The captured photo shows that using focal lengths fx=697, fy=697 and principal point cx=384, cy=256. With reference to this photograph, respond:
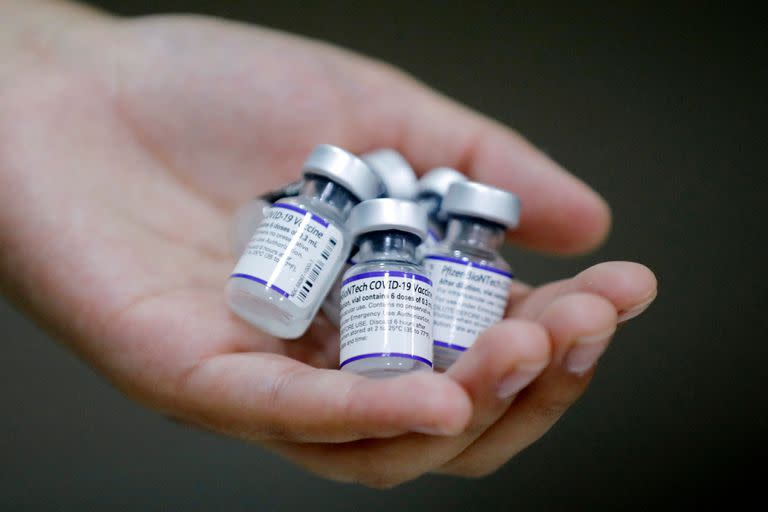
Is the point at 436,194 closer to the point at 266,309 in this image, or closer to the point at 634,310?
the point at 266,309

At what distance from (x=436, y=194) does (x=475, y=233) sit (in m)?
0.20

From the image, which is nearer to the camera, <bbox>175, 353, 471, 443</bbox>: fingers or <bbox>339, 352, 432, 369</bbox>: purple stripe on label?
<bbox>175, 353, 471, 443</bbox>: fingers

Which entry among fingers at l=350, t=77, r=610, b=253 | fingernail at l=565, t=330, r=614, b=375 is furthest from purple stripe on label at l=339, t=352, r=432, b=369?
fingers at l=350, t=77, r=610, b=253

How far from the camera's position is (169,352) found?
1221 millimetres

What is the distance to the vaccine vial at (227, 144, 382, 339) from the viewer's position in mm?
1225

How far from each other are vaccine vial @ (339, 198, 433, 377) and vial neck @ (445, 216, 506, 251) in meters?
0.24

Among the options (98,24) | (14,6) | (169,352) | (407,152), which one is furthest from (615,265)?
(14,6)

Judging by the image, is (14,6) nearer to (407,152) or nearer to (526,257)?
(407,152)

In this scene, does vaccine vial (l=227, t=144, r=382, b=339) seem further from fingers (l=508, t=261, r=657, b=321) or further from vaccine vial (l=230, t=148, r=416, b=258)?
fingers (l=508, t=261, r=657, b=321)

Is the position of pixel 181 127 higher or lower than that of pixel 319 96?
lower

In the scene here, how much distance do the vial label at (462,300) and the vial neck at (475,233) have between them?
15cm

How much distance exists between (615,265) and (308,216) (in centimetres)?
54

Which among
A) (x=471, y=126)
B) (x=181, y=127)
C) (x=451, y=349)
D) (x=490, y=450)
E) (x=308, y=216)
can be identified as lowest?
(x=490, y=450)

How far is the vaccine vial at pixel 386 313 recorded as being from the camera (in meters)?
1.12
